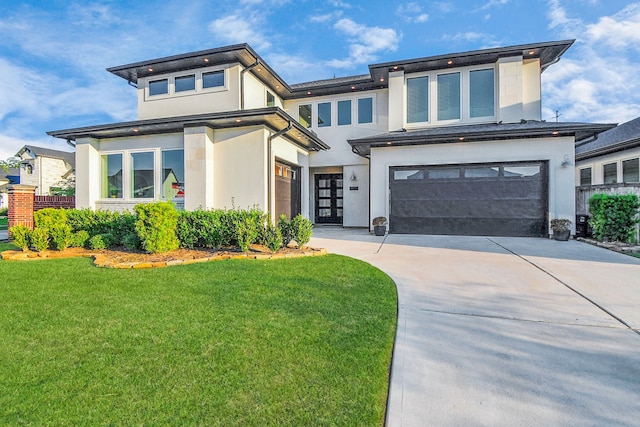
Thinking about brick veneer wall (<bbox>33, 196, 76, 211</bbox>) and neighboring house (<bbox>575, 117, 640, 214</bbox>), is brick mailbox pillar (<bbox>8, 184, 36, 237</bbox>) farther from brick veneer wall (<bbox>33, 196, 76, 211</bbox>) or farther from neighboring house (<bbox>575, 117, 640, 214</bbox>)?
neighboring house (<bbox>575, 117, 640, 214</bbox>)

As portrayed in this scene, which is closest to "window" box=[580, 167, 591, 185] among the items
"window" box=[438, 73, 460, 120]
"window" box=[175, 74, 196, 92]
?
"window" box=[438, 73, 460, 120]

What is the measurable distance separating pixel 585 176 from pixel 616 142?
327 centimetres

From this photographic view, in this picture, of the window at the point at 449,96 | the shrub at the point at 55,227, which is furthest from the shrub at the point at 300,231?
the window at the point at 449,96

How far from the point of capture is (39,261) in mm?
6230

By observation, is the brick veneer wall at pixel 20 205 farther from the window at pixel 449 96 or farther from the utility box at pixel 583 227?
the utility box at pixel 583 227

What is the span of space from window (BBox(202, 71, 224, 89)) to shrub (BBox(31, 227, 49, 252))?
6.38 metres

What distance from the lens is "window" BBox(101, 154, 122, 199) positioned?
33.7 feet

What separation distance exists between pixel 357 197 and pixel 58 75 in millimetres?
16242

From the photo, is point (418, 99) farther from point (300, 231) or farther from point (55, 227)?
point (55, 227)

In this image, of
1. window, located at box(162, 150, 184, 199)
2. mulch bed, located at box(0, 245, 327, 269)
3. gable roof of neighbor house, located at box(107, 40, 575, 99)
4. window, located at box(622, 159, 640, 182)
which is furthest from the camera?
window, located at box(622, 159, 640, 182)

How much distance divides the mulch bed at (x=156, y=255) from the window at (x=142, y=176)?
3.00 m

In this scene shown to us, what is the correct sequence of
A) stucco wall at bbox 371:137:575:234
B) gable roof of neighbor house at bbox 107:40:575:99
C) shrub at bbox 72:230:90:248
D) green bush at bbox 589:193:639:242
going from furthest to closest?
gable roof of neighbor house at bbox 107:40:575:99, stucco wall at bbox 371:137:575:234, green bush at bbox 589:193:639:242, shrub at bbox 72:230:90:248

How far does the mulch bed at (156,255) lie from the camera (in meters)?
5.79

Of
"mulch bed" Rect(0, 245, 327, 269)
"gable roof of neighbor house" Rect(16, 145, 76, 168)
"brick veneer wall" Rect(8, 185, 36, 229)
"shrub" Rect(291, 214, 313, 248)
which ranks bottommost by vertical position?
"mulch bed" Rect(0, 245, 327, 269)
